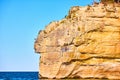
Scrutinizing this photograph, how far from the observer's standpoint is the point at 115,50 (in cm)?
8956

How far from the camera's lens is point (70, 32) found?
92.2 metres

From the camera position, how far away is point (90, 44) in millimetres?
90125

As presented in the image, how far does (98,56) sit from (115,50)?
3144 mm

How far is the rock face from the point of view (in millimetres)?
89562

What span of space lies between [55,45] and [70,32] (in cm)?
435

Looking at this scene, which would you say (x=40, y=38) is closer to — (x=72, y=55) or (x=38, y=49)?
(x=38, y=49)

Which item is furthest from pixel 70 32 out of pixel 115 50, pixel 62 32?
pixel 115 50

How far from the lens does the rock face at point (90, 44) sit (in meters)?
89.6

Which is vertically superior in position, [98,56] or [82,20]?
[82,20]

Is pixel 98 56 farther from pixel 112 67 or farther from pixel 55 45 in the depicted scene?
pixel 55 45

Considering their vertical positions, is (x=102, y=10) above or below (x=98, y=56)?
above

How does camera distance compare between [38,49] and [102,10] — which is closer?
[102,10]

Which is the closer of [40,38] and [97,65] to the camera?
[97,65]

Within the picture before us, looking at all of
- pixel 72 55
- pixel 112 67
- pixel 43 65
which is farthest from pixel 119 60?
pixel 43 65
